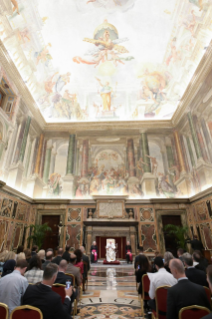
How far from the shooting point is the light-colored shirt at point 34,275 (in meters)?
3.65

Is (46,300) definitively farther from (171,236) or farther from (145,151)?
(145,151)

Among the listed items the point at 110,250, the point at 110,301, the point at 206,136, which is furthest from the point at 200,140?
the point at 110,301

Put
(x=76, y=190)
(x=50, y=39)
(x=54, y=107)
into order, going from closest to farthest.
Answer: (x=50, y=39), (x=76, y=190), (x=54, y=107)

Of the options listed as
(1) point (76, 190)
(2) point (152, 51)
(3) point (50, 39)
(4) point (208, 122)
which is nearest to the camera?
(4) point (208, 122)

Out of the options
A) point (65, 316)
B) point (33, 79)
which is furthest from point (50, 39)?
point (65, 316)

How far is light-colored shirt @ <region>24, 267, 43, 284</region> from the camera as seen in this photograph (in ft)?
12.0

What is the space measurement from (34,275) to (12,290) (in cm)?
102

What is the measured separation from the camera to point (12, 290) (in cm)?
275

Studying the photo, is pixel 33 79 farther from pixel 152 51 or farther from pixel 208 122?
Answer: pixel 208 122

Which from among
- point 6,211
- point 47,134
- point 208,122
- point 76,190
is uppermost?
point 47,134

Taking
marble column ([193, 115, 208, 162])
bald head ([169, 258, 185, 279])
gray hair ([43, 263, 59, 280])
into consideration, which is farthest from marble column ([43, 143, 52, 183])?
bald head ([169, 258, 185, 279])

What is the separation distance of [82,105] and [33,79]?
4781 mm

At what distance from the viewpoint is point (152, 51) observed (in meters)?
13.8

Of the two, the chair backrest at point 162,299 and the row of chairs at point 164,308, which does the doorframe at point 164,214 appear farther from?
the chair backrest at point 162,299
